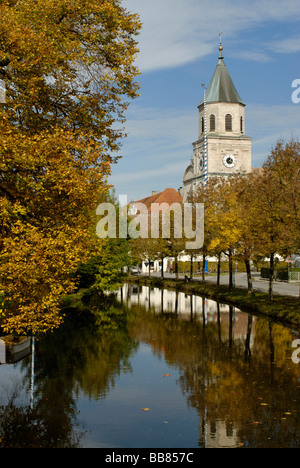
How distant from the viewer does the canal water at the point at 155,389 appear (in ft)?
33.8

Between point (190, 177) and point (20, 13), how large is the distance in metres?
88.1

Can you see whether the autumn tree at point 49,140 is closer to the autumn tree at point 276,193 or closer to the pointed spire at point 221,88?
the autumn tree at point 276,193

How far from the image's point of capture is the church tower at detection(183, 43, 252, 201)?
287ft

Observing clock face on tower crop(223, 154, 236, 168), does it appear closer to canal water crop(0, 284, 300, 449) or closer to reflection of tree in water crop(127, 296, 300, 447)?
reflection of tree in water crop(127, 296, 300, 447)

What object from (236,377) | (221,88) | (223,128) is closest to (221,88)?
(221,88)

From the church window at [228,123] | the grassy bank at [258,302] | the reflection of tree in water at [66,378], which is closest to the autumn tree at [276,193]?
the grassy bank at [258,302]

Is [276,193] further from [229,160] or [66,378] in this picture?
[229,160]

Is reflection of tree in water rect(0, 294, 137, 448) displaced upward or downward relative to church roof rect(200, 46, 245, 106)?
downward

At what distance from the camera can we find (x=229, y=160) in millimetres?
88625

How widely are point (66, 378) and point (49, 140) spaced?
7.30 metres

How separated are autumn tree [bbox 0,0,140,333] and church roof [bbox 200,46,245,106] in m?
76.3

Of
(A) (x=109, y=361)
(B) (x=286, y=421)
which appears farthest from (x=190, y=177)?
(B) (x=286, y=421)

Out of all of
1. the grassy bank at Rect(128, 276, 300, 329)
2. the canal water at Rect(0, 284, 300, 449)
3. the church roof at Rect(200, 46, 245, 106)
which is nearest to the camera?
the canal water at Rect(0, 284, 300, 449)

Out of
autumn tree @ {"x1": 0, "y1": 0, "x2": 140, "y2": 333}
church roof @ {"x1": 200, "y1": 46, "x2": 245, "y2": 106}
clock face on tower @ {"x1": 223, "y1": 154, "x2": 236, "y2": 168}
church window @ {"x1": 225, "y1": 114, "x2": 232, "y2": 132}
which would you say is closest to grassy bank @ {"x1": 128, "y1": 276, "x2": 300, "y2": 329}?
autumn tree @ {"x1": 0, "y1": 0, "x2": 140, "y2": 333}
